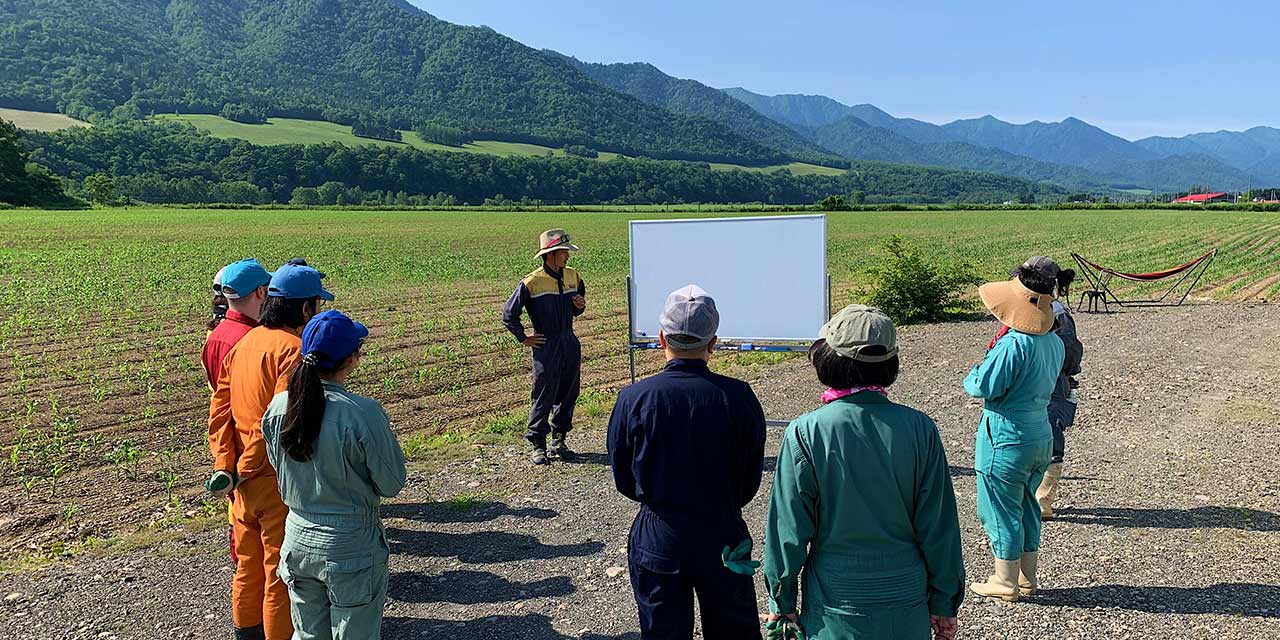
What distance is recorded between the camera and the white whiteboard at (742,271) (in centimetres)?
707

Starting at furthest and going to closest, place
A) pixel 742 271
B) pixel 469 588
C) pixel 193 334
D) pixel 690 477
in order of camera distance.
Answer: pixel 193 334 → pixel 742 271 → pixel 469 588 → pixel 690 477

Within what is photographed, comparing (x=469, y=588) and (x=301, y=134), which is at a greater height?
(x=301, y=134)

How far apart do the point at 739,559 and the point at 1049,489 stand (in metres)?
3.97

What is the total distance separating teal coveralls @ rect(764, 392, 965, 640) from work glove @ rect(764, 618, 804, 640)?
15 centimetres

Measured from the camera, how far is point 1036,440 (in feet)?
13.8

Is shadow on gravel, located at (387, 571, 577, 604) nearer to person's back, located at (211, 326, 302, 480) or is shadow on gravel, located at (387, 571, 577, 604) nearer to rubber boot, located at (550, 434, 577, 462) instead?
person's back, located at (211, 326, 302, 480)

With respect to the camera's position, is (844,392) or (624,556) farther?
(624,556)

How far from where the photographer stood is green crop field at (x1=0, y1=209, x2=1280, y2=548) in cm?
744

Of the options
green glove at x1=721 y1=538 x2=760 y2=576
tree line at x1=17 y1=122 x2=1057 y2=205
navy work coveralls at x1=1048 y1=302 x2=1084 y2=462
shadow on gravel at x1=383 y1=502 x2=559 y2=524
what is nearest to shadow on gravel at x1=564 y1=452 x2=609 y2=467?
shadow on gravel at x1=383 y1=502 x2=559 y2=524

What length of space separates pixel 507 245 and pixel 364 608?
38326mm

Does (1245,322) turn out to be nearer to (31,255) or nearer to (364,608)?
(364,608)

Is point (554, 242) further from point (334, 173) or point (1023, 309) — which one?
point (334, 173)

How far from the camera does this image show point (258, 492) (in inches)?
151

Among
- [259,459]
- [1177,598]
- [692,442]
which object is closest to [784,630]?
[692,442]
